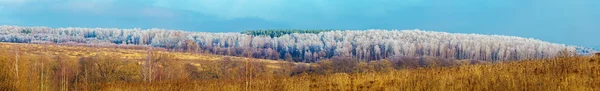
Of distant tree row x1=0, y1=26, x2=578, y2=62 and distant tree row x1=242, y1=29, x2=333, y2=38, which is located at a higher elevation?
distant tree row x1=242, y1=29, x2=333, y2=38

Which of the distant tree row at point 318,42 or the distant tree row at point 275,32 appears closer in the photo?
the distant tree row at point 318,42

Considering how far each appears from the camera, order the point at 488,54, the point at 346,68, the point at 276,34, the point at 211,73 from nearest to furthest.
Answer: the point at 211,73 < the point at 346,68 < the point at 488,54 < the point at 276,34

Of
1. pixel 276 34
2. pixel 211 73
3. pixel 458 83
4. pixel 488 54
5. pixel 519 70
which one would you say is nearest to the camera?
pixel 458 83

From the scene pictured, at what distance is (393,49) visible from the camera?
139 metres

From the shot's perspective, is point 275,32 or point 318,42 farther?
point 275,32

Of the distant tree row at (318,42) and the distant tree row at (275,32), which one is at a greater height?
the distant tree row at (275,32)

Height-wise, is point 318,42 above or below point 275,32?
below

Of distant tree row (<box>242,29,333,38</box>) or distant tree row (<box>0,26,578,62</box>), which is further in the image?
distant tree row (<box>242,29,333,38</box>)

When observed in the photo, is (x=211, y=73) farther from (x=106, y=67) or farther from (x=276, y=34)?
(x=276, y=34)

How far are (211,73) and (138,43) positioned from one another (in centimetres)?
11369

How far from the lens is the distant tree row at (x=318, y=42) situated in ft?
422

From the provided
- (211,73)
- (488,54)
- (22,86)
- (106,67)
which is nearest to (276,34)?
(488,54)

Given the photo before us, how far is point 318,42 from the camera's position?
15638cm

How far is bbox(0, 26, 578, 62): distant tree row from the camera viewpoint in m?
129
